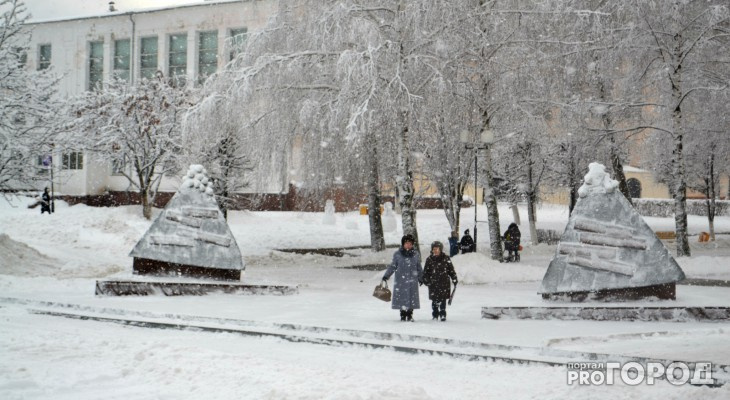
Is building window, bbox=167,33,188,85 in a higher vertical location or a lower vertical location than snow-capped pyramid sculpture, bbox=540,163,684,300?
higher

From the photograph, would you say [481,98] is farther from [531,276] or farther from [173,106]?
[173,106]

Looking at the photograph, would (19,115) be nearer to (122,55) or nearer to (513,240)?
(513,240)

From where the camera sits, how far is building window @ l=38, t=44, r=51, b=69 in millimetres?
57031

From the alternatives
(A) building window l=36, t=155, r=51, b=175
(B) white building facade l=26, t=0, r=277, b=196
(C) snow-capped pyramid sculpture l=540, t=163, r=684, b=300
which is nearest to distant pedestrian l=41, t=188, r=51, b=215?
(B) white building facade l=26, t=0, r=277, b=196

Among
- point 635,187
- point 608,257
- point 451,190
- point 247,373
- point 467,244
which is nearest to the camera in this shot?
point 247,373

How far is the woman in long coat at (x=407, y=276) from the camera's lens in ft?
40.5

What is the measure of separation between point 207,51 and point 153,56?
4572 mm

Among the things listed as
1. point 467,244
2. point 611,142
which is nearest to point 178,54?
point 467,244

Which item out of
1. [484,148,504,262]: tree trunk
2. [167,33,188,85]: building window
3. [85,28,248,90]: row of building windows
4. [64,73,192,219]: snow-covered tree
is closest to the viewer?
[484,148,504,262]: tree trunk

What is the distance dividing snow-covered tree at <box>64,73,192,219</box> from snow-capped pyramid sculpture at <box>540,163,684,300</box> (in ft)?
86.5

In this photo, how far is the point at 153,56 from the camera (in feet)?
176

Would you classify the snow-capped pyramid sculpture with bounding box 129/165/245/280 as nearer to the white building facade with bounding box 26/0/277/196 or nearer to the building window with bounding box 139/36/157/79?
the white building facade with bounding box 26/0/277/196

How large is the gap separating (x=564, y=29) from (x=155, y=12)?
3794 centimetres

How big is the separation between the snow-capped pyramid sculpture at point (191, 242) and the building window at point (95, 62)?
41.4 metres
